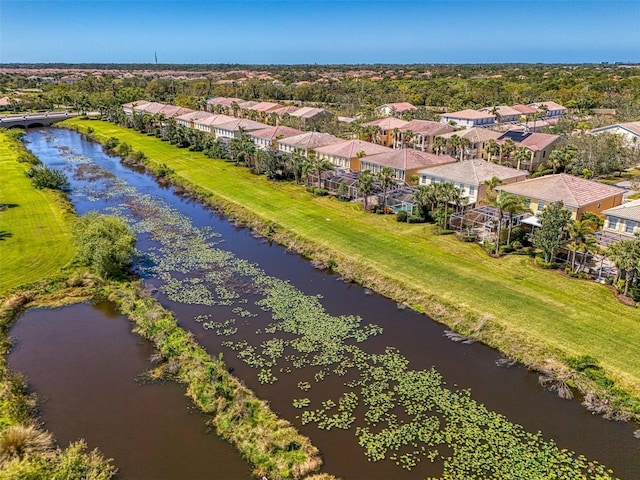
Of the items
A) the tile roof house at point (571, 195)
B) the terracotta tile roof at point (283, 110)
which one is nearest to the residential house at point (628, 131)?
the tile roof house at point (571, 195)

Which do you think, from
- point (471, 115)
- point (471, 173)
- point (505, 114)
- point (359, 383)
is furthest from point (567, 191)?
point (505, 114)

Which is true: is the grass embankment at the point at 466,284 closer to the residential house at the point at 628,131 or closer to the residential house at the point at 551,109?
the residential house at the point at 628,131

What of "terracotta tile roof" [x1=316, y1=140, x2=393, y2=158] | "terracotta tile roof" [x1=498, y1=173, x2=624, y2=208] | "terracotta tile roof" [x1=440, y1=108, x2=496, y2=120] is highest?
"terracotta tile roof" [x1=440, y1=108, x2=496, y2=120]

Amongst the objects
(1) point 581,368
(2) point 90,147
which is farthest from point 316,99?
(1) point 581,368

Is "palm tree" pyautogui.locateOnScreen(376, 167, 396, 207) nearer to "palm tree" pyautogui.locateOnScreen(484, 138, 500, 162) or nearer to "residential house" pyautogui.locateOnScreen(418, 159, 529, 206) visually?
"residential house" pyautogui.locateOnScreen(418, 159, 529, 206)

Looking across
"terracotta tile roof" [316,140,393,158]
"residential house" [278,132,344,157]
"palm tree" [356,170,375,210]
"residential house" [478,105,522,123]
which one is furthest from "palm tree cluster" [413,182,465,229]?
"residential house" [478,105,522,123]

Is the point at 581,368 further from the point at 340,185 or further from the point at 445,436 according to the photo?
the point at 340,185
